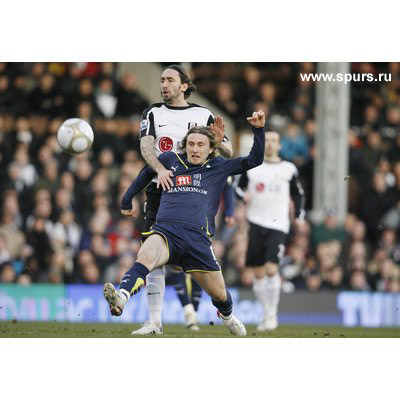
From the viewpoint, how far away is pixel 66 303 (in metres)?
14.5

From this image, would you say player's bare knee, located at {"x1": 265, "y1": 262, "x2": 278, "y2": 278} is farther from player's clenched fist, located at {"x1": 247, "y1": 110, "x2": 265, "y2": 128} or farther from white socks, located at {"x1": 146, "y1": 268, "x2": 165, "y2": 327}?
player's clenched fist, located at {"x1": 247, "y1": 110, "x2": 265, "y2": 128}

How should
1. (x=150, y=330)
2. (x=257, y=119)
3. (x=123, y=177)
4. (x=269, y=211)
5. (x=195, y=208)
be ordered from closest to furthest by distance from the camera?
1. (x=257, y=119)
2. (x=195, y=208)
3. (x=150, y=330)
4. (x=269, y=211)
5. (x=123, y=177)

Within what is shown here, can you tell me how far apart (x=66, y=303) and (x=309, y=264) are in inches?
150

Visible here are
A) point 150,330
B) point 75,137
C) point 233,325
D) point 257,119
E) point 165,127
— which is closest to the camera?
point 257,119

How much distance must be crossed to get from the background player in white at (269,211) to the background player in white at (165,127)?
260 centimetres

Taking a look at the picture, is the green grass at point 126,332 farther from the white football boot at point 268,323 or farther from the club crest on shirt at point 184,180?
the club crest on shirt at point 184,180

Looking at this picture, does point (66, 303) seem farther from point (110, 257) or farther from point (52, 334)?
point (52, 334)

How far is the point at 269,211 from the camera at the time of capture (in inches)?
500

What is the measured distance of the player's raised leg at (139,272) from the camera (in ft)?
26.6

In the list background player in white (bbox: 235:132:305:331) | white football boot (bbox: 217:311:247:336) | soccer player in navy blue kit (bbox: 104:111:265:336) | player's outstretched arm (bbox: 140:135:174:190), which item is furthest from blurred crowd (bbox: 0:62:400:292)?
soccer player in navy blue kit (bbox: 104:111:265:336)

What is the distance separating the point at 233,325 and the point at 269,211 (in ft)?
10.5

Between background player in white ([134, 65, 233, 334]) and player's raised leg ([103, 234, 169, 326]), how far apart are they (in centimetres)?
101

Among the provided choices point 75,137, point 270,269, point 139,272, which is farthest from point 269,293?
point 139,272

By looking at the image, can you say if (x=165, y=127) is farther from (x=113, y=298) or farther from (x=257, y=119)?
(x=113, y=298)
